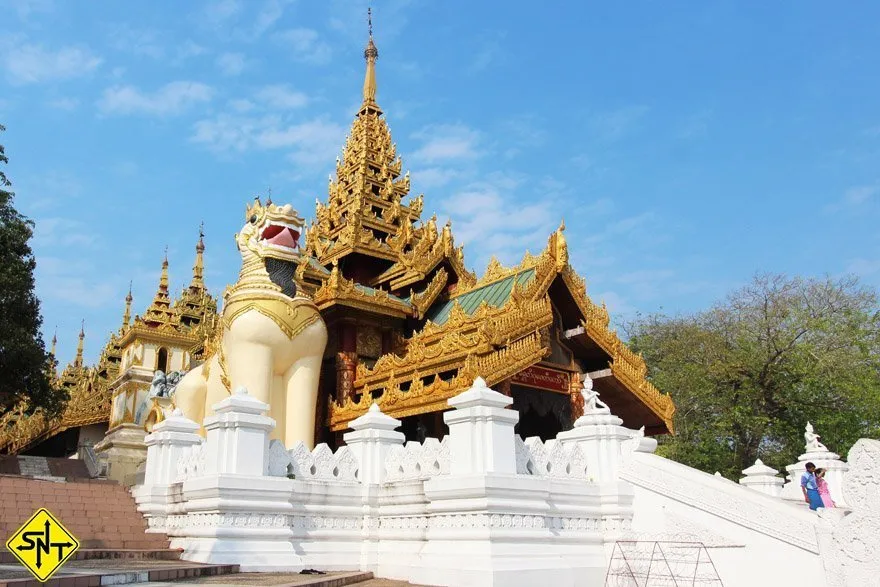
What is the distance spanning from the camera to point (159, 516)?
35.4ft

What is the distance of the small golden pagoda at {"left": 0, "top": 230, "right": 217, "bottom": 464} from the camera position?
1029 inches

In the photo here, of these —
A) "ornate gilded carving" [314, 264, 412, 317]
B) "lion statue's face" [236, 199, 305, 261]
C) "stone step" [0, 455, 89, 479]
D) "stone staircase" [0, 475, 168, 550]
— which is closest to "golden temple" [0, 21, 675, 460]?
"ornate gilded carving" [314, 264, 412, 317]

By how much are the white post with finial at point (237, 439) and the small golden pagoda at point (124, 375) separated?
1110 centimetres

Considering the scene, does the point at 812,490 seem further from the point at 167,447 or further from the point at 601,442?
the point at 167,447

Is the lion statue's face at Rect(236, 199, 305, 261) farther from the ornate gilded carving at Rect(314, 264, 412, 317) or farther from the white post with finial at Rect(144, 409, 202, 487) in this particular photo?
the white post with finial at Rect(144, 409, 202, 487)

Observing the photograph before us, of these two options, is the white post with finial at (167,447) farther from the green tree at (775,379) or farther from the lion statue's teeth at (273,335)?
the green tree at (775,379)

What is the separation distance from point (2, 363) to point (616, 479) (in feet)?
50.2

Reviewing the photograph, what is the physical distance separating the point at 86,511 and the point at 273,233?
6.26m

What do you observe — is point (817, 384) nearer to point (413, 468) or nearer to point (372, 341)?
point (372, 341)

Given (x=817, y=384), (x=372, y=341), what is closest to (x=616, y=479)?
(x=372, y=341)

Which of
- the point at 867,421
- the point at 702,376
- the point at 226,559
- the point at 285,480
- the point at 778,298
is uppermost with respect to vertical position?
the point at 778,298

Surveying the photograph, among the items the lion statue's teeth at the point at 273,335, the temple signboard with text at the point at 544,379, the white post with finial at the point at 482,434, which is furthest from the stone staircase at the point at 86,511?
the temple signboard with text at the point at 544,379

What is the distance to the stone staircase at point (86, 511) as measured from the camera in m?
10.1

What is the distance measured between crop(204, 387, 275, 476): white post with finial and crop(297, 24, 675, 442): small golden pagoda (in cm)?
577
